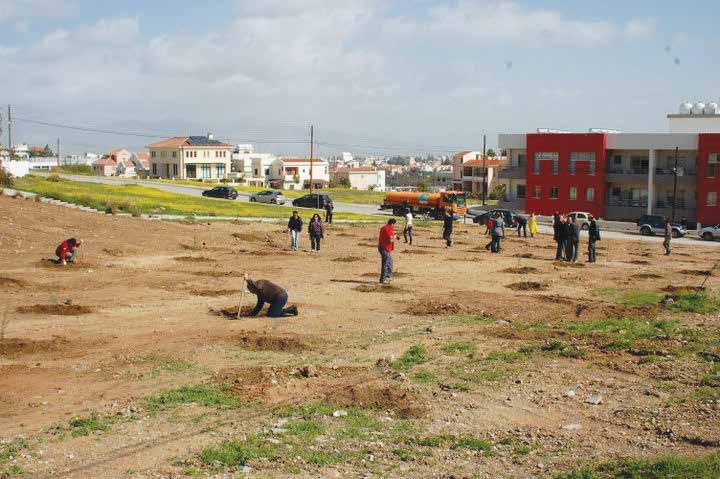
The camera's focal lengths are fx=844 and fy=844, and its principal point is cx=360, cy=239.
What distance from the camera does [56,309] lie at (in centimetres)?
1825

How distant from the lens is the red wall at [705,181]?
6150cm

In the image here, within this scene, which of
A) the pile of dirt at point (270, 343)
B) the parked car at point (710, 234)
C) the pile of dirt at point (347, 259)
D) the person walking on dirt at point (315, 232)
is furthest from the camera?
the parked car at point (710, 234)

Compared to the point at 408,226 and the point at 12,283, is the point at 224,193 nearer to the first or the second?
the point at 408,226

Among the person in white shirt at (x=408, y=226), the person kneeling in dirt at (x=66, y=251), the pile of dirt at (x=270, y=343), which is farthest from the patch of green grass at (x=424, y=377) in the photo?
the person in white shirt at (x=408, y=226)

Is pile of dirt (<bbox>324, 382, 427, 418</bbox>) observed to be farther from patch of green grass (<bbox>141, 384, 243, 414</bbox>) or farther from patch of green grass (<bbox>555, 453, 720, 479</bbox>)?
patch of green grass (<bbox>555, 453, 720, 479</bbox>)

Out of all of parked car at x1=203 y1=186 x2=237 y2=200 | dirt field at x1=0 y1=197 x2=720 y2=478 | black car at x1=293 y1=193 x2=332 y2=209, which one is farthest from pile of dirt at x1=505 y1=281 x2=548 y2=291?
parked car at x1=203 y1=186 x2=237 y2=200

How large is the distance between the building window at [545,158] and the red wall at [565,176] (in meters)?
0.25

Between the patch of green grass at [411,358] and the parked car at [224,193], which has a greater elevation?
the parked car at [224,193]

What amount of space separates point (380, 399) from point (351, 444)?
1753 millimetres

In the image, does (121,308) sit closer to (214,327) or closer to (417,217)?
(214,327)

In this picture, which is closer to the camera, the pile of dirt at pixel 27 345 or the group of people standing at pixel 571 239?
the pile of dirt at pixel 27 345

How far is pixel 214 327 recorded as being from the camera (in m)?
17.0

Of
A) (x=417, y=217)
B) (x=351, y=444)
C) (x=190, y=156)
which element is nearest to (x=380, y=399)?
(x=351, y=444)

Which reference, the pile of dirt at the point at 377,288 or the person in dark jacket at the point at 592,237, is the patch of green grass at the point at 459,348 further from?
the person in dark jacket at the point at 592,237
